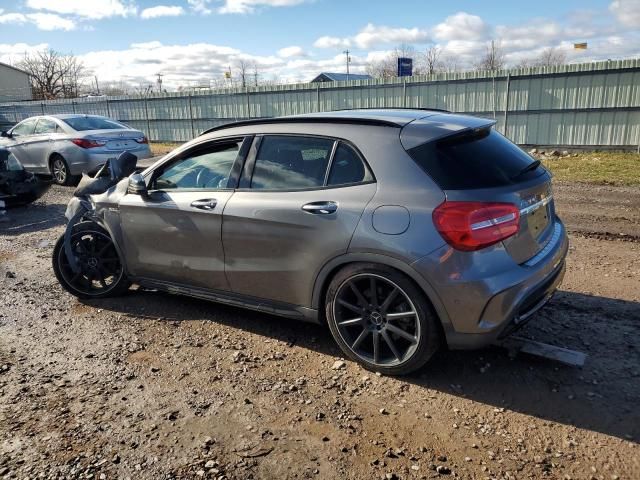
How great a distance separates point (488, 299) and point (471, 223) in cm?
45

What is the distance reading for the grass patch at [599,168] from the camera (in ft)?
36.1

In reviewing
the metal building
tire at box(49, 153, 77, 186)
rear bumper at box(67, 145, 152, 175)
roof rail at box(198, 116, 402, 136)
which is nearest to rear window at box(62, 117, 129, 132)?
rear bumper at box(67, 145, 152, 175)

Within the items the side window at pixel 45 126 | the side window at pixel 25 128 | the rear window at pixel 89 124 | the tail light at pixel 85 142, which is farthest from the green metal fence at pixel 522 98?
the side window at pixel 25 128

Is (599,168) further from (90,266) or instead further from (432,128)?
(90,266)

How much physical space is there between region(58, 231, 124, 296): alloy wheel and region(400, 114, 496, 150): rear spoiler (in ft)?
10.1

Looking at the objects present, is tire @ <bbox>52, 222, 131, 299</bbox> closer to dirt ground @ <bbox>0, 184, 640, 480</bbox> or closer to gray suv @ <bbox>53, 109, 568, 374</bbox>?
dirt ground @ <bbox>0, 184, 640, 480</bbox>

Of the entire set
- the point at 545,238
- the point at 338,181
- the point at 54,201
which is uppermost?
the point at 338,181

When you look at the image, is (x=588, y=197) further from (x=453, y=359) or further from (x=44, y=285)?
(x=44, y=285)

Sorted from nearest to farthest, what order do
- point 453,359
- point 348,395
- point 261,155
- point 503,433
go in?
point 503,433
point 348,395
point 453,359
point 261,155

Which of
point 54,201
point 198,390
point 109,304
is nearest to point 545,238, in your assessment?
point 198,390

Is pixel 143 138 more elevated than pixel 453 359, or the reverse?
pixel 143 138

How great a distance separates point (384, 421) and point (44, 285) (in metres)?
4.19

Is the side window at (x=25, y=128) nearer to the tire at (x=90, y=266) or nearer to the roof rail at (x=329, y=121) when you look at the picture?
the tire at (x=90, y=266)

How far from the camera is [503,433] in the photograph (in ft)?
9.33
